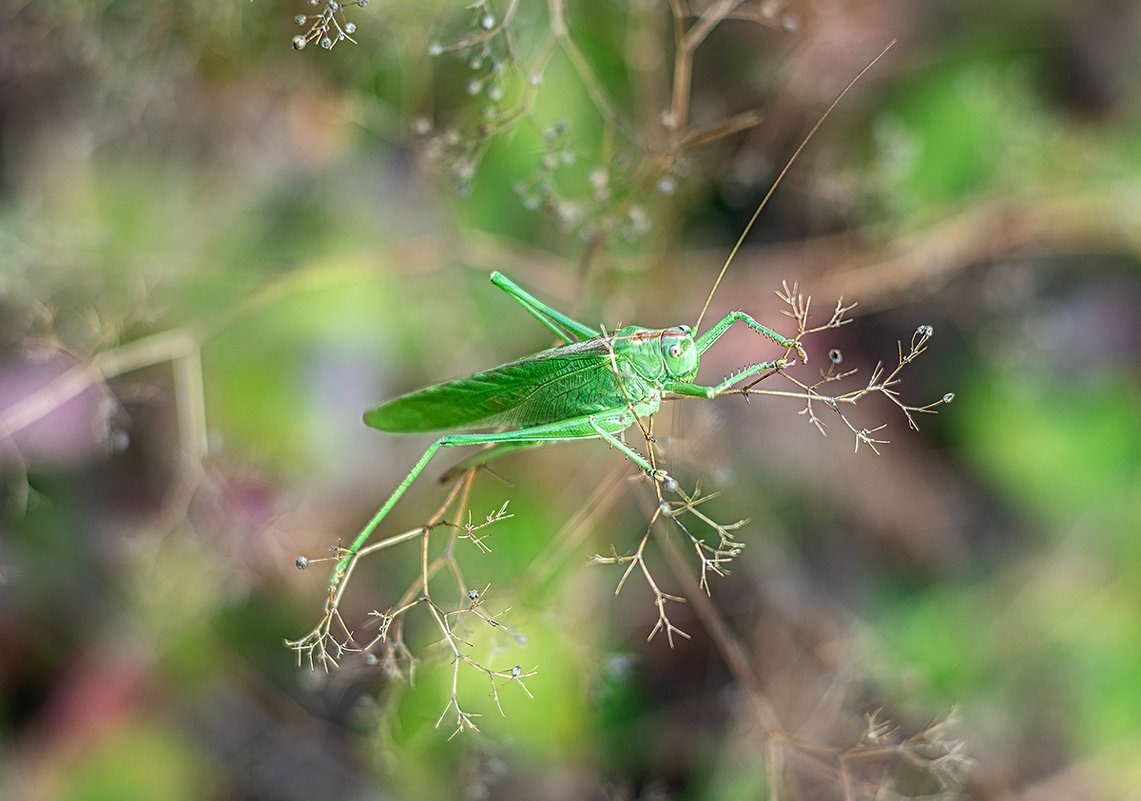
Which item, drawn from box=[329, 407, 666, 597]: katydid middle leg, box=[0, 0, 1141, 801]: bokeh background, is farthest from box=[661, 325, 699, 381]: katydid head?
box=[0, 0, 1141, 801]: bokeh background

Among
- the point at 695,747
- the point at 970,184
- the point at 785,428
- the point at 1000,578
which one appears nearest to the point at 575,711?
the point at 695,747

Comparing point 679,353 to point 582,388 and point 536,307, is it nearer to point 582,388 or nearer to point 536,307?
point 582,388

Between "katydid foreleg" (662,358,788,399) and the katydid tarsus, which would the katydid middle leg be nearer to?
the katydid tarsus

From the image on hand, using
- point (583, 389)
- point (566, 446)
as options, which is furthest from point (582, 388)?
point (566, 446)

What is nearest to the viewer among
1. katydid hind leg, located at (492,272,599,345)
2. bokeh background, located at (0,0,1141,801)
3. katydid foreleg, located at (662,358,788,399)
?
katydid foreleg, located at (662,358,788,399)

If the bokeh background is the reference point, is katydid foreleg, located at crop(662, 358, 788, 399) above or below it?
above

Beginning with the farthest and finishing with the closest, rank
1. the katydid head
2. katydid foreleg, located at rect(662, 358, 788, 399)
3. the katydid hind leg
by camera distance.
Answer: the katydid hind leg
the katydid head
katydid foreleg, located at rect(662, 358, 788, 399)

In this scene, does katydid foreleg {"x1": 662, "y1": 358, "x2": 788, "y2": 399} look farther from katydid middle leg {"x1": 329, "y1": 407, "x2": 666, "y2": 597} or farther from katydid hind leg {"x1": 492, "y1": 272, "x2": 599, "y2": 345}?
katydid hind leg {"x1": 492, "y1": 272, "x2": 599, "y2": 345}

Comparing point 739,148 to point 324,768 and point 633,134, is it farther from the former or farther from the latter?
point 324,768

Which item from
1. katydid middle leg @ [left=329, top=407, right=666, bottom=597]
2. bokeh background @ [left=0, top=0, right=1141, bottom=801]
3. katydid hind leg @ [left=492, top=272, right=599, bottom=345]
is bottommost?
bokeh background @ [left=0, top=0, right=1141, bottom=801]

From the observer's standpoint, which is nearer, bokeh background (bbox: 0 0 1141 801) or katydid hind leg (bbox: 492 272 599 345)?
katydid hind leg (bbox: 492 272 599 345)
